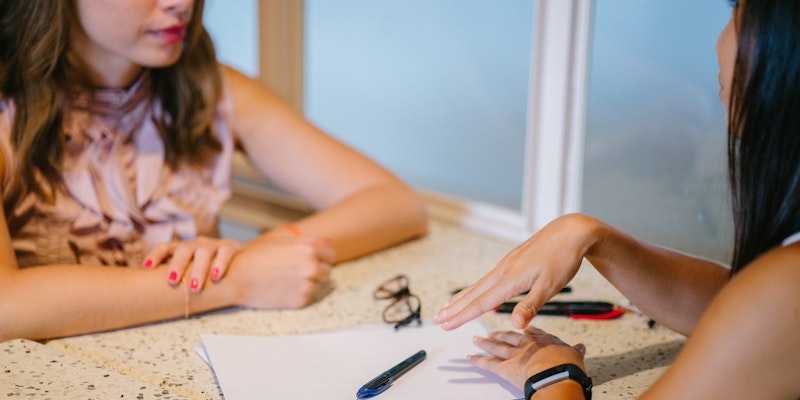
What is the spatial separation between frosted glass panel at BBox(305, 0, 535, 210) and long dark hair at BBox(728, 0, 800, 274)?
2.62ft

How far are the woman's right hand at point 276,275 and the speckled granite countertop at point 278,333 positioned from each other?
18 mm

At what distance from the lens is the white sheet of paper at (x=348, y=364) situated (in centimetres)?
97

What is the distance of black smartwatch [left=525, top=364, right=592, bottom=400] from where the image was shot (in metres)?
0.90

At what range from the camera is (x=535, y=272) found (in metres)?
0.95

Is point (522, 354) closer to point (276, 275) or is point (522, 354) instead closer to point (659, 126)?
point (276, 275)

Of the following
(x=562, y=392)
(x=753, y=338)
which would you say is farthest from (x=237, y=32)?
(x=753, y=338)

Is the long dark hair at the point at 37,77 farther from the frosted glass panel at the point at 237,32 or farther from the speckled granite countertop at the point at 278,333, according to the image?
the frosted glass panel at the point at 237,32

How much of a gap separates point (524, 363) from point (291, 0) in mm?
1303

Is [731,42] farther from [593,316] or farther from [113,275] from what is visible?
[113,275]

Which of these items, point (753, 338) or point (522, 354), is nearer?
point (753, 338)

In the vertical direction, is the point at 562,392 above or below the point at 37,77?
below

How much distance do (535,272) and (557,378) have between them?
0.38 ft

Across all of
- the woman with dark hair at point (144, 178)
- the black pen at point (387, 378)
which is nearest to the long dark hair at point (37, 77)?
the woman with dark hair at point (144, 178)

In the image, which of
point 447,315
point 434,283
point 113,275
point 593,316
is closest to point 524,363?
point 447,315
